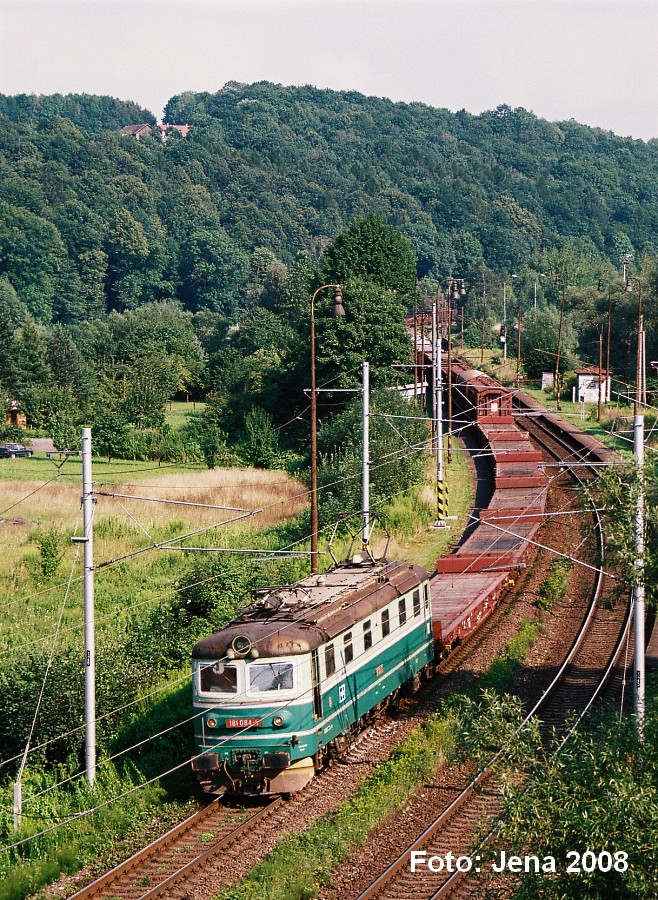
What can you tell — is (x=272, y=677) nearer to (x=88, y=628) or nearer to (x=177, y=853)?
(x=177, y=853)

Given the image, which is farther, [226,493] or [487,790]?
[226,493]

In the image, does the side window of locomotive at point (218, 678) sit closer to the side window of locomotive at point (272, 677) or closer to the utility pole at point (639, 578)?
the side window of locomotive at point (272, 677)

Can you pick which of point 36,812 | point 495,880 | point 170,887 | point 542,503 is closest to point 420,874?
point 495,880

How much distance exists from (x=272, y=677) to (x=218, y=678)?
105 centimetres

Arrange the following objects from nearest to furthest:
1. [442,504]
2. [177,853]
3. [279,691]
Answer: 1. [177,853]
2. [279,691]
3. [442,504]

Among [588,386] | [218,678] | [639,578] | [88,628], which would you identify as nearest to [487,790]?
[218,678]

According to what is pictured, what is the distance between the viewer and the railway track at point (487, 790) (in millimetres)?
17312

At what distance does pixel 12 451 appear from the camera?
7531cm

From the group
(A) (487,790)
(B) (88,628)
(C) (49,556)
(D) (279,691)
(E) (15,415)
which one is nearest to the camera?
(D) (279,691)

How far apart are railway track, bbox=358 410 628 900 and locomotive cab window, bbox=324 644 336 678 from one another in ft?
11.1

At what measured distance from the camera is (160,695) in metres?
28.0

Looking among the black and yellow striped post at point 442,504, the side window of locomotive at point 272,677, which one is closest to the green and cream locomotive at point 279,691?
the side window of locomotive at point 272,677

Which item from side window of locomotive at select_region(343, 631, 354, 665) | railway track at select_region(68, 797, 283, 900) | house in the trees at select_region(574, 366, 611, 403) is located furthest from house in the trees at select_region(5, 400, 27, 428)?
railway track at select_region(68, 797, 283, 900)

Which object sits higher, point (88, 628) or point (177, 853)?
point (88, 628)
